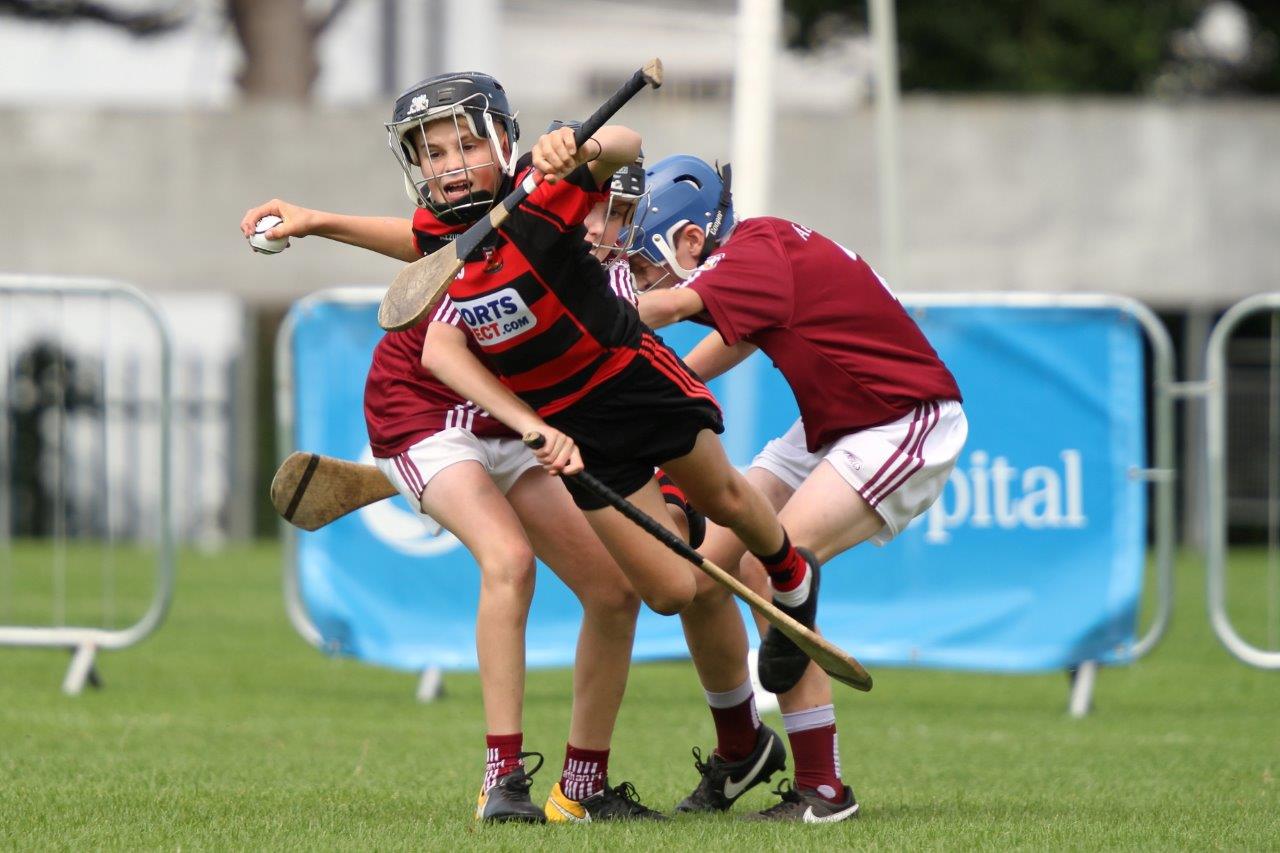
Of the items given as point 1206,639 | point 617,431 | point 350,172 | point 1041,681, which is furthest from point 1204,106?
point 617,431

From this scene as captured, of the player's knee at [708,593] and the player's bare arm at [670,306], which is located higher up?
the player's bare arm at [670,306]

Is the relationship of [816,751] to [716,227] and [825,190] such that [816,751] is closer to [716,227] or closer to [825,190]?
[716,227]

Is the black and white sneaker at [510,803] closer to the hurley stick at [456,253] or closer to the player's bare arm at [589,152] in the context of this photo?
the hurley stick at [456,253]

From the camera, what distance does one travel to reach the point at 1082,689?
7809mm

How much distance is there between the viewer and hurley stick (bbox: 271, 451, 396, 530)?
563 cm

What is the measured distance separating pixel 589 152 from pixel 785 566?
4.12 ft

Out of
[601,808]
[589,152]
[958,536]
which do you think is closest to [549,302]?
[589,152]

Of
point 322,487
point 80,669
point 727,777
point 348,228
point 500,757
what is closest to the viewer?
point 500,757

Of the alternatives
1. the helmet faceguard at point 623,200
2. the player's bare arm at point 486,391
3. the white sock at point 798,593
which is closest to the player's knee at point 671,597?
the white sock at point 798,593

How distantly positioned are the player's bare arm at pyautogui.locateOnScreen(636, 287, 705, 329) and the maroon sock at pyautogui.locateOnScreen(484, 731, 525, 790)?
1.14m

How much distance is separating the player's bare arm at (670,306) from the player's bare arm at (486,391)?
44 centimetres

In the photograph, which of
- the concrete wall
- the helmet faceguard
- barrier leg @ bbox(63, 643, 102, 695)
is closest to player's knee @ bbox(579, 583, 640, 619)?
the helmet faceguard

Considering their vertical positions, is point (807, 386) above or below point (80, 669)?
above

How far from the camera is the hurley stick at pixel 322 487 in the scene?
563 cm
